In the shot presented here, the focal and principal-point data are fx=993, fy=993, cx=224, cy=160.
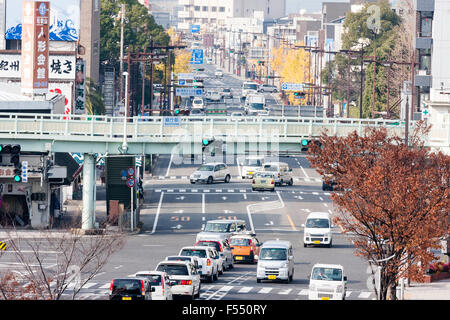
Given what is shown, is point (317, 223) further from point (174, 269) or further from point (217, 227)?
point (174, 269)

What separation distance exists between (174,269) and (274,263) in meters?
7.62

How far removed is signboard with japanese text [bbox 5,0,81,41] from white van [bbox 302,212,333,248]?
127ft

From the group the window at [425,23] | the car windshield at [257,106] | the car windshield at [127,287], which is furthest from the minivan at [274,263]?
the car windshield at [257,106]

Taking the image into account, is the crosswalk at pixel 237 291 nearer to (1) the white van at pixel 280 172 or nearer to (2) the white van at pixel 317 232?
(2) the white van at pixel 317 232

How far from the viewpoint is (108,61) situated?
438 feet

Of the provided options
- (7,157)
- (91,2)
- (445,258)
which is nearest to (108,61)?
(91,2)

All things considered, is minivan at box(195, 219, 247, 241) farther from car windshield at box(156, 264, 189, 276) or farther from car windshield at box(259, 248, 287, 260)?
car windshield at box(156, 264, 189, 276)

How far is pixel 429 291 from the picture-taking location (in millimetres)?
41688

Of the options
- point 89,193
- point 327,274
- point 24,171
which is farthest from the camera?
point 24,171

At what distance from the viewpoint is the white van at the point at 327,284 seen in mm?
36438

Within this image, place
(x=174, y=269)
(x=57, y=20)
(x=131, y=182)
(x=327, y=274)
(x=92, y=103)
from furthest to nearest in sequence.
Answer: (x=92, y=103)
(x=57, y=20)
(x=131, y=182)
(x=327, y=274)
(x=174, y=269)

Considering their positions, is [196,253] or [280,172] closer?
[196,253]

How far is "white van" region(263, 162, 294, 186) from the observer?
8781 cm

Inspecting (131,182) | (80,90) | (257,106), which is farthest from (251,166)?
(257,106)
